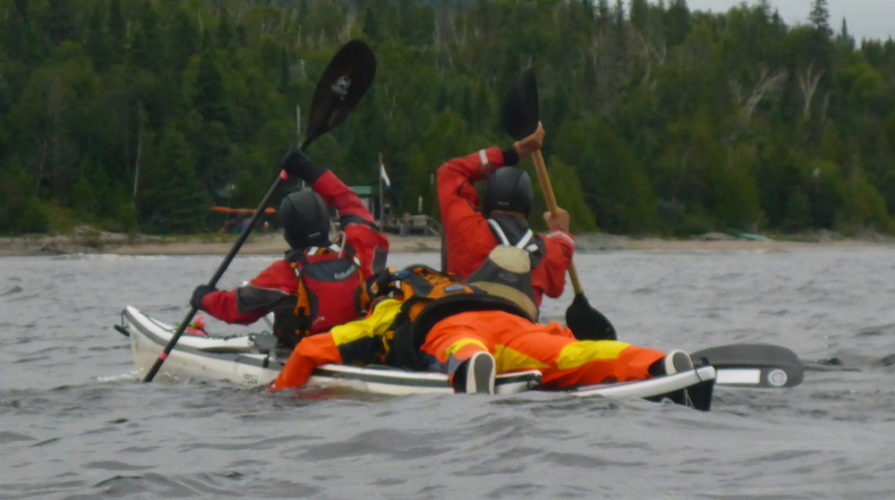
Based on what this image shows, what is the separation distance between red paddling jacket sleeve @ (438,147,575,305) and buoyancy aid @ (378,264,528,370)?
8.0 inches

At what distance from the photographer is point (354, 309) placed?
9.16 m

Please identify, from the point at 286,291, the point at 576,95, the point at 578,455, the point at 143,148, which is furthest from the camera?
the point at 576,95

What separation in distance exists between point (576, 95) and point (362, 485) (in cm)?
8549

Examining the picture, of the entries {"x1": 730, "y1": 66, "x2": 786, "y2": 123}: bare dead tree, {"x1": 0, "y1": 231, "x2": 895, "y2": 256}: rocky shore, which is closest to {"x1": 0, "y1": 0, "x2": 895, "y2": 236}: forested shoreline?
{"x1": 730, "y1": 66, "x2": 786, "y2": 123}: bare dead tree

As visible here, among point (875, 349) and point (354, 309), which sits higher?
point (354, 309)

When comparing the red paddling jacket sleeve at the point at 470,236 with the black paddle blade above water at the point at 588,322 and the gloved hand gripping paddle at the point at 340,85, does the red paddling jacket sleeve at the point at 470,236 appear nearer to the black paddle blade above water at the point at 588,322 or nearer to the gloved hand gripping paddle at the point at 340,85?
the black paddle blade above water at the point at 588,322

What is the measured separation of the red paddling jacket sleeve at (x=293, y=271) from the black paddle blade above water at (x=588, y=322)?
1.24m

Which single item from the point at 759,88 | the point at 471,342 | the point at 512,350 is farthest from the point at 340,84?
the point at 759,88

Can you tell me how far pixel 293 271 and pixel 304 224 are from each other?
28 centimetres

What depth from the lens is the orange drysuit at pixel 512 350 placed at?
7.79 metres

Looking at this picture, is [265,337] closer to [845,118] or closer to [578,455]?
[578,455]

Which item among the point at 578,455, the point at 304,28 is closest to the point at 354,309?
the point at 578,455

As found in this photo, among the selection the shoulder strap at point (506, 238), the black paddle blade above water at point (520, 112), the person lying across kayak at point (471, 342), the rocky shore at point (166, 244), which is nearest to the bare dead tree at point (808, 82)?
the rocky shore at point (166, 244)

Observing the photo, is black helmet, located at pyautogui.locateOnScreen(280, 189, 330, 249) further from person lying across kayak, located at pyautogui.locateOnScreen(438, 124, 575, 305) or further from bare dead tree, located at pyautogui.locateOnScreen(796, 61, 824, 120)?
bare dead tree, located at pyautogui.locateOnScreen(796, 61, 824, 120)
